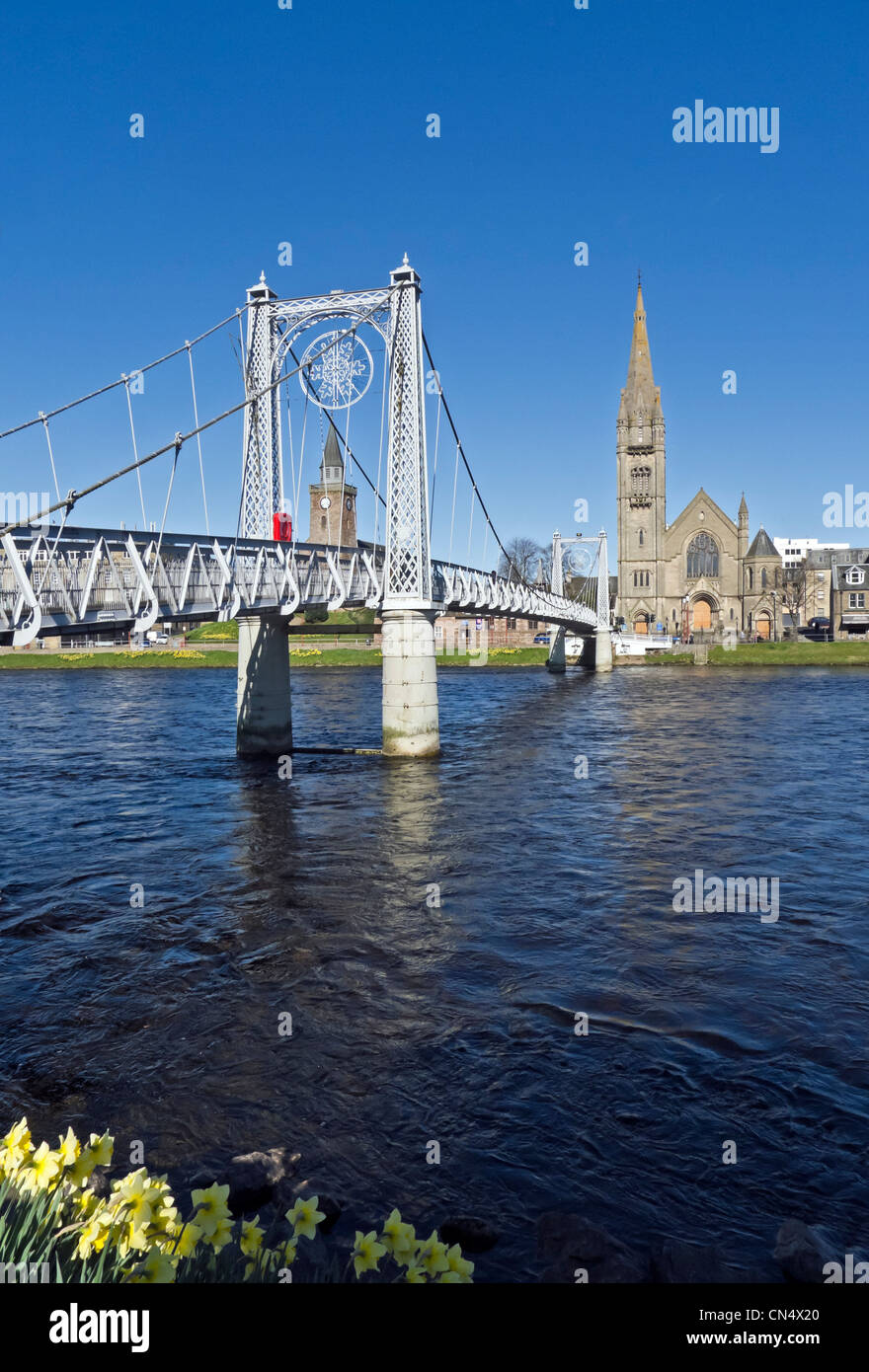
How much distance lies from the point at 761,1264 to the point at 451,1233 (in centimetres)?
218

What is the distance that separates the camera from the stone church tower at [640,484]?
123875 mm

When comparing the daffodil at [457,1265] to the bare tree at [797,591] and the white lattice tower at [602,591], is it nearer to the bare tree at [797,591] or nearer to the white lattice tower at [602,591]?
the white lattice tower at [602,591]

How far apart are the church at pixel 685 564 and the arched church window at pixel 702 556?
13 cm

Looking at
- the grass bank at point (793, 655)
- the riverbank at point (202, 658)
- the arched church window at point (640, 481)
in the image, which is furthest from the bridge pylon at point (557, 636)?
the arched church window at point (640, 481)

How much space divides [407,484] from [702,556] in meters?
97.3

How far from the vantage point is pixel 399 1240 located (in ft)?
12.8

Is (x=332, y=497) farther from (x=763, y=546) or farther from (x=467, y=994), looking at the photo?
(x=467, y=994)

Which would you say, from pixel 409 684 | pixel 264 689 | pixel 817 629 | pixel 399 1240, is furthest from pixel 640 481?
pixel 399 1240

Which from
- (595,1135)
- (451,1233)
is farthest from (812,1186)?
(451,1233)

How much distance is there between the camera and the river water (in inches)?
301

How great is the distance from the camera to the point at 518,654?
10312 centimetres

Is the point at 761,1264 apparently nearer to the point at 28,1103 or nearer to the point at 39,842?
the point at 28,1103

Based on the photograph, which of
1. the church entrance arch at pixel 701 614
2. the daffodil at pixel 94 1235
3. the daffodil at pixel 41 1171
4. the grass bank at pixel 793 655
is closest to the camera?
the daffodil at pixel 94 1235
